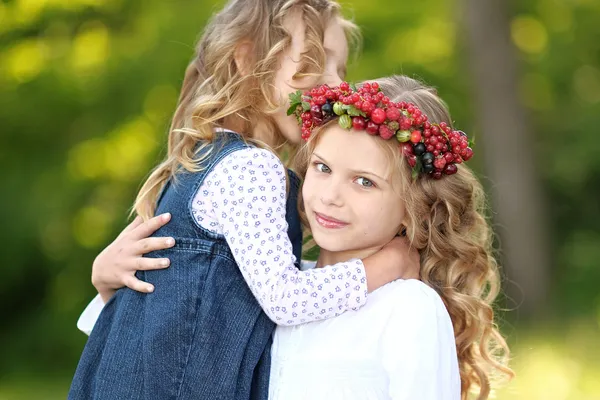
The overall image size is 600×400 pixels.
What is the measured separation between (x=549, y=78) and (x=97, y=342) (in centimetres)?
722

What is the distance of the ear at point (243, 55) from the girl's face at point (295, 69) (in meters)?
0.12

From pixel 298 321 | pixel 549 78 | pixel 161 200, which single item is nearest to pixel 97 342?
pixel 161 200

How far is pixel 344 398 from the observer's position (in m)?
2.65

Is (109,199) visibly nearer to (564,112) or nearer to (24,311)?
(24,311)

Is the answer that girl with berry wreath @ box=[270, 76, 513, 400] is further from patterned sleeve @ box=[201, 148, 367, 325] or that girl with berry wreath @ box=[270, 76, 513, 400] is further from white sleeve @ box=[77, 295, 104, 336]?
white sleeve @ box=[77, 295, 104, 336]

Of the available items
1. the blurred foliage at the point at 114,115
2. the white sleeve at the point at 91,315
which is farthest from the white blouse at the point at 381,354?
the blurred foliage at the point at 114,115

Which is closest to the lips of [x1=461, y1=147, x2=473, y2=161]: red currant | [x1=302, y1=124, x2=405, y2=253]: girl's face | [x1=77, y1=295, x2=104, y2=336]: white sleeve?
[x1=302, y1=124, x2=405, y2=253]: girl's face

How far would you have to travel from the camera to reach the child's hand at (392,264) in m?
2.81

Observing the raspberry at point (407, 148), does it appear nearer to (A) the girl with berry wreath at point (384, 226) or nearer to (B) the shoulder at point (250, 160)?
(A) the girl with berry wreath at point (384, 226)

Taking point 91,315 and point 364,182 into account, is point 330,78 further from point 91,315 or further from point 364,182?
point 91,315

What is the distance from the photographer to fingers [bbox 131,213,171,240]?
9.82 feet

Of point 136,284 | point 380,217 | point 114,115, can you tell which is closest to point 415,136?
point 380,217

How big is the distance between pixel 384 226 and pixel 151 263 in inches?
31.5

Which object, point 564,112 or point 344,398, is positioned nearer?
point 344,398
